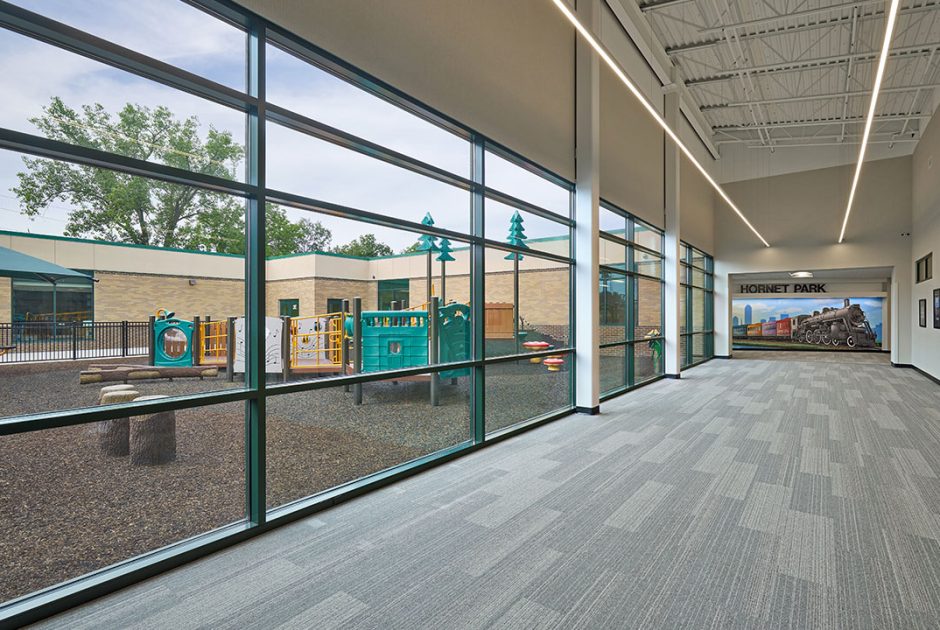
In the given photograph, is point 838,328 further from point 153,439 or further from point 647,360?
point 153,439

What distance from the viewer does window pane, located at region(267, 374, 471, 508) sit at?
3.13 metres

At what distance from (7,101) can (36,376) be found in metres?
1.05

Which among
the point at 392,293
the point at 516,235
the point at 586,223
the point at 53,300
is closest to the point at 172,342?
the point at 53,300

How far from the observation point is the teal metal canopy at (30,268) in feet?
6.35

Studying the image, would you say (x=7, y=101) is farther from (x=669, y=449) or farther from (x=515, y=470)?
(x=669, y=449)

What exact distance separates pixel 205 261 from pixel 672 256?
8.41 m

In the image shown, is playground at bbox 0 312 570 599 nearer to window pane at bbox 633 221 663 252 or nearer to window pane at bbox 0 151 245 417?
window pane at bbox 0 151 245 417

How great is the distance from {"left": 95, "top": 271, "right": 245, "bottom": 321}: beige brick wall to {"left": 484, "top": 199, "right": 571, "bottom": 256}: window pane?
2.43 metres

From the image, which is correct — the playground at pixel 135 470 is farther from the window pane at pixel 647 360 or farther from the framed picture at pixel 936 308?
the framed picture at pixel 936 308

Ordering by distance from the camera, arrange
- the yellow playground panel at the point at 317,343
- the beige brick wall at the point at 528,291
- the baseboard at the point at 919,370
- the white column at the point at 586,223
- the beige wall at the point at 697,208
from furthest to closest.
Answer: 1. the beige wall at the point at 697,208
2. the baseboard at the point at 919,370
3. the white column at the point at 586,223
4. the beige brick wall at the point at 528,291
5. the yellow playground panel at the point at 317,343

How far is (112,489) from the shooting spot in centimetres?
256

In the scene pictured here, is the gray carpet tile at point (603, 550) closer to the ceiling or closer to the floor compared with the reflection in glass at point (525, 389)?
closer to the floor

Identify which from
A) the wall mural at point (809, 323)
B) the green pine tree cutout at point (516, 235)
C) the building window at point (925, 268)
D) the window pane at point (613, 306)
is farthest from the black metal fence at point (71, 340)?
the wall mural at point (809, 323)

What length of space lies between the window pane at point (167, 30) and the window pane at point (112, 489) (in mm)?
1465
